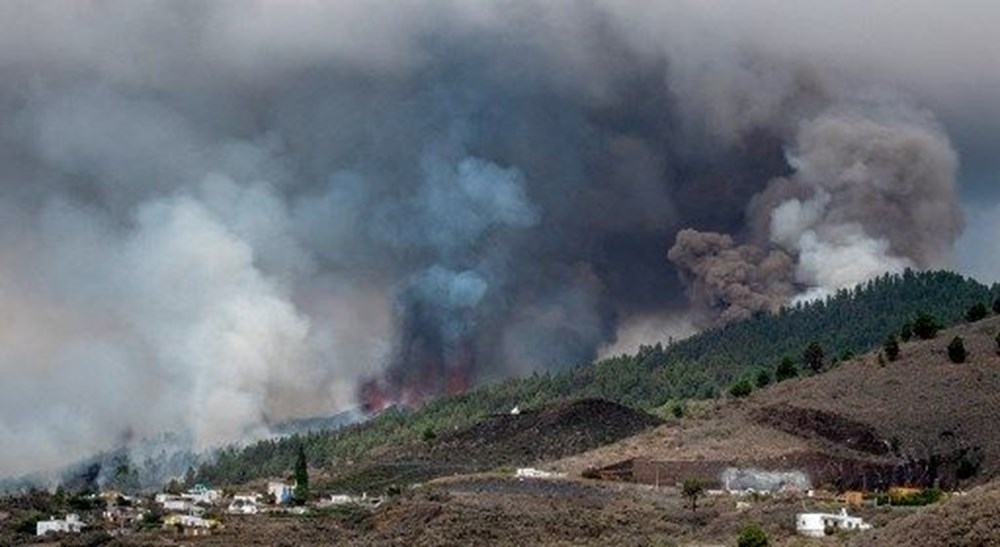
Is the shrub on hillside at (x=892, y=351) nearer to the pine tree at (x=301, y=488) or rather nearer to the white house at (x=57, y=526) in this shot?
the pine tree at (x=301, y=488)

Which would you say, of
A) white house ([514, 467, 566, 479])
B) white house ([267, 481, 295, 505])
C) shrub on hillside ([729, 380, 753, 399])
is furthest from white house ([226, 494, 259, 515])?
shrub on hillside ([729, 380, 753, 399])

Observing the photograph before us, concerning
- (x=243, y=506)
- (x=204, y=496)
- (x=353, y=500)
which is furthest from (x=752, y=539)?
(x=204, y=496)

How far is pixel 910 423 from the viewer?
153 m

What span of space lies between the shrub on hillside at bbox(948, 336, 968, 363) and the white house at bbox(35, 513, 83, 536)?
90525 millimetres

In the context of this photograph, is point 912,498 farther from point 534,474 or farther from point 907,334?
point 907,334

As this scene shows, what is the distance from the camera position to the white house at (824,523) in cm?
10112

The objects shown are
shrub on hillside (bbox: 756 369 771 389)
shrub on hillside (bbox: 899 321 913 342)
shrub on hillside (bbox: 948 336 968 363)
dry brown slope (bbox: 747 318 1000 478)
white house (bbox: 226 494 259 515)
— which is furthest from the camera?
shrub on hillside (bbox: 756 369 771 389)

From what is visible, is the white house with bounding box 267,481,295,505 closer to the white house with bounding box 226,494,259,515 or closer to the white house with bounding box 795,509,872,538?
the white house with bounding box 226,494,259,515

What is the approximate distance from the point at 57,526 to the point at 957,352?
9279 centimetres

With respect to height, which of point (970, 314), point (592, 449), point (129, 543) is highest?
point (970, 314)

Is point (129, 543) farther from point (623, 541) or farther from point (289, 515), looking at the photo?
point (623, 541)

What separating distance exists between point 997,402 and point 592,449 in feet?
137

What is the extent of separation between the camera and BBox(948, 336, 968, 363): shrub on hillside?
16759 cm

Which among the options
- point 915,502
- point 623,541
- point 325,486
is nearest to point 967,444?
point 915,502
